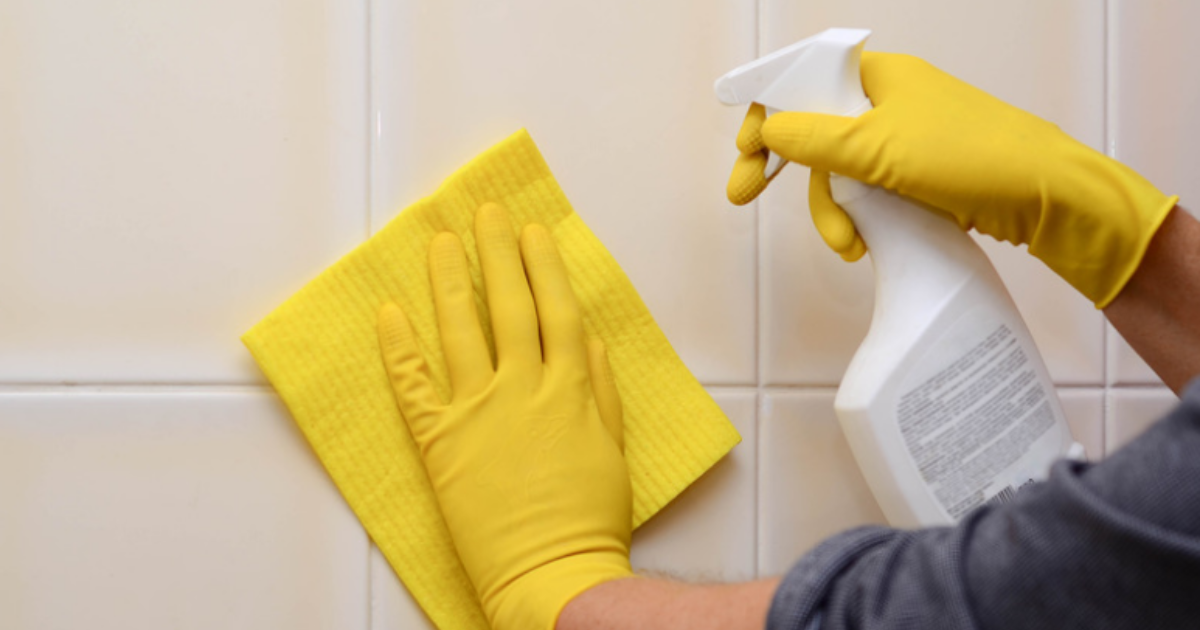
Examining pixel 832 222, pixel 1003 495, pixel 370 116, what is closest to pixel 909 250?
pixel 832 222

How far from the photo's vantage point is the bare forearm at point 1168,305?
58 centimetres

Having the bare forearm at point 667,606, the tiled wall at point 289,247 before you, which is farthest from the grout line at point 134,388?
the bare forearm at point 667,606

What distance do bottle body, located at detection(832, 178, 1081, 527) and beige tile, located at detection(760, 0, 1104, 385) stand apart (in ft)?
0.33

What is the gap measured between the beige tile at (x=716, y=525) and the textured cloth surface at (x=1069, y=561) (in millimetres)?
270

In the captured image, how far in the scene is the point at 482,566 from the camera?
23.7 inches

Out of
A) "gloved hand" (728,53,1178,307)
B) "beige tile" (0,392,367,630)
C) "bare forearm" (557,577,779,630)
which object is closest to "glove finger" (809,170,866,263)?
"gloved hand" (728,53,1178,307)

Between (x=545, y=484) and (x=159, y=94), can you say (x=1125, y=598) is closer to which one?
(x=545, y=484)

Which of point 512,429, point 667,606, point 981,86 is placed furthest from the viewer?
point 981,86

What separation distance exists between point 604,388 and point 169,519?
0.31m

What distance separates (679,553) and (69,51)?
1.82 ft

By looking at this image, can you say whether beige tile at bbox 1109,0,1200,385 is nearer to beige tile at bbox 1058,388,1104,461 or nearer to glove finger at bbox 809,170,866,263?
beige tile at bbox 1058,388,1104,461

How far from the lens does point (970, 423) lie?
568 millimetres

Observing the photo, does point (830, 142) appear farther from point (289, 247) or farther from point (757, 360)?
point (289, 247)

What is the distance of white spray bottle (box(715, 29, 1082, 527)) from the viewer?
563mm
